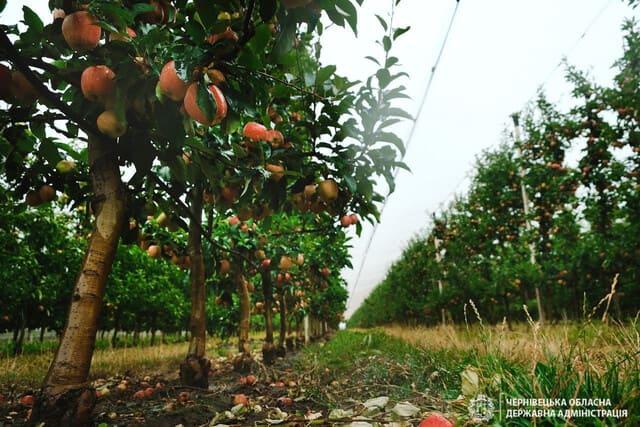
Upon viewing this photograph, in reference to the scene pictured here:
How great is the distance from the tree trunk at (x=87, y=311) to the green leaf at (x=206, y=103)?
0.87 metres

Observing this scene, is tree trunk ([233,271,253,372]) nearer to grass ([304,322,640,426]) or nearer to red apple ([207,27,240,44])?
grass ([304,322,640,426])

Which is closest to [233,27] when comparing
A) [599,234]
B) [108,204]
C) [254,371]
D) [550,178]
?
[108,204]

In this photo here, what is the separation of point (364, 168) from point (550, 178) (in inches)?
297

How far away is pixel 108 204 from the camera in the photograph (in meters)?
1.68

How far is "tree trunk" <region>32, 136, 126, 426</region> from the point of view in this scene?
1439 mm

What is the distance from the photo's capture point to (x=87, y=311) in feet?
5.07

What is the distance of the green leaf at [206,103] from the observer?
1055 mm

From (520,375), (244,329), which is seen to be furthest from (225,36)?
(244,329)

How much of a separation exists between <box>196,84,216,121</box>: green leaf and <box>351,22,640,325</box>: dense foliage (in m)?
3.24

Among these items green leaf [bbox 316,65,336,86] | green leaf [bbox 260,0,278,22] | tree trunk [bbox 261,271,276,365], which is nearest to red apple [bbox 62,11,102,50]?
green leaf [bbox 260,0,278,22]

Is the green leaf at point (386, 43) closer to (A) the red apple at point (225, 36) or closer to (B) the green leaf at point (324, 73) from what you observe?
(B) the green leaf at point (324, 73)

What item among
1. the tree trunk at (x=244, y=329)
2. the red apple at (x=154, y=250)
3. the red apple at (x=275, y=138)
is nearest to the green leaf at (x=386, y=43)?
the red apple at (x=275, y=138)

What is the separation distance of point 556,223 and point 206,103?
8.90 metres

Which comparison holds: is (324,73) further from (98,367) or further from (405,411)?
(98,367)
